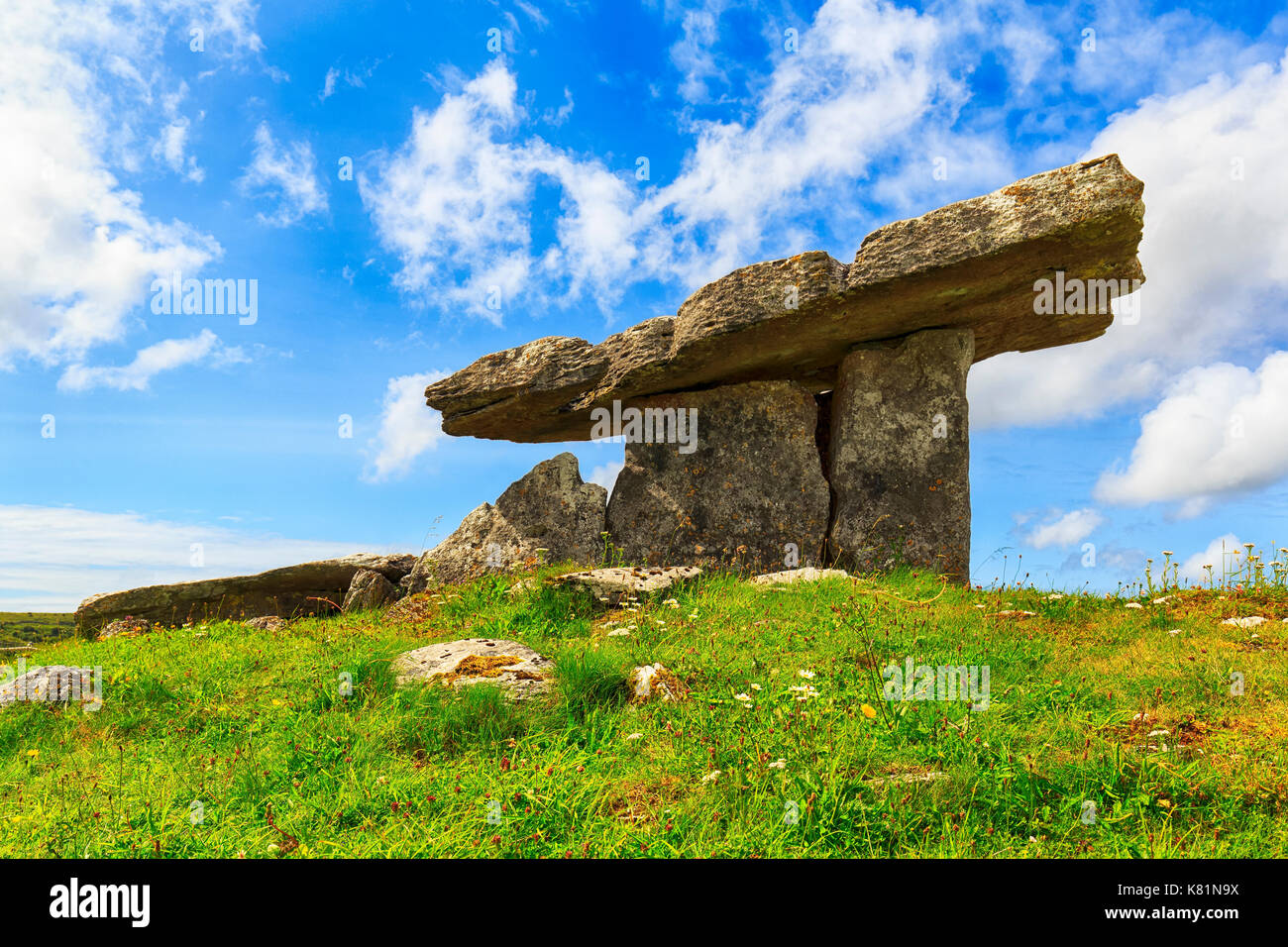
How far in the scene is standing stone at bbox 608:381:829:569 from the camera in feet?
38.2

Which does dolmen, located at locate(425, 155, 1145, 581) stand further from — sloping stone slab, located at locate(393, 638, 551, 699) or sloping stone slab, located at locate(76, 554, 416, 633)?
sloping stone slab, located at locate(393, 638, 551, 699)

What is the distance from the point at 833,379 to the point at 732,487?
2.67 meters

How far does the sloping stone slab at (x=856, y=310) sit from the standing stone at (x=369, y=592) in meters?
2.91

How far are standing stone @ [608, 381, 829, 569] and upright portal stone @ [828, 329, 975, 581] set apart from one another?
53 cm

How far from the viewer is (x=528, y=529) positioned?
12.7 metres

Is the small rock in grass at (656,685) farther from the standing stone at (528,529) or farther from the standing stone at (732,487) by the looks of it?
the standing stone at (528,529)

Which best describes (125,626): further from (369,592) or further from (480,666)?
(480,666)

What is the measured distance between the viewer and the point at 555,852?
11.7 feet

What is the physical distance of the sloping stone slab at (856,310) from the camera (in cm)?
922

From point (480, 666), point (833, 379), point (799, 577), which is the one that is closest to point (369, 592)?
point (799, 577)

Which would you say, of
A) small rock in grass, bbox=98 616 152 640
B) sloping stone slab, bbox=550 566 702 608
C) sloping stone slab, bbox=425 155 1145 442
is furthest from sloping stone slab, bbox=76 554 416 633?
sloping stone slab, bbox=550 566 702 608
